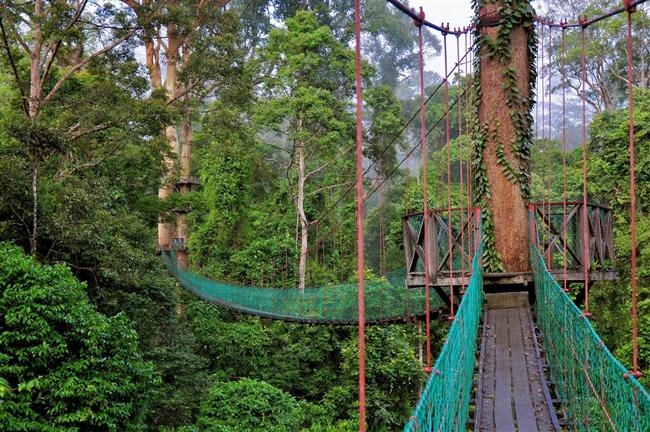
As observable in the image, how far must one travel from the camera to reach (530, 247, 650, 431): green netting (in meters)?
1.73

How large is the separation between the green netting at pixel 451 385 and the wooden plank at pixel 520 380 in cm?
19

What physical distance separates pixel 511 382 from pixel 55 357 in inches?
113

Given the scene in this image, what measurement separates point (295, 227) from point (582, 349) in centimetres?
840

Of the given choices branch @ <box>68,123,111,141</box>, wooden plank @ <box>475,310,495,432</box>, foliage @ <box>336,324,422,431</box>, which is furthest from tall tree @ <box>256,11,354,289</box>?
wooden plank @ <box>475,310,495,432</box>

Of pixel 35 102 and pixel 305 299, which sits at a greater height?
pixel 35 102

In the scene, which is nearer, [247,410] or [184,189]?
[247,410]

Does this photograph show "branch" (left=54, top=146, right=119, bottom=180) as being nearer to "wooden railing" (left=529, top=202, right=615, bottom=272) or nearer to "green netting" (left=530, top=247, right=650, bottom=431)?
"wooden railing" (left=529, top=202, right=615, bottom=272)

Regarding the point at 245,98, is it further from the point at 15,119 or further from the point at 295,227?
the point at 15,119

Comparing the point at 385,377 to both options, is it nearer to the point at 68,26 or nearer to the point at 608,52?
the point at 68,26

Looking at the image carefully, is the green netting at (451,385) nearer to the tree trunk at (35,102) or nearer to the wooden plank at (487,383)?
the wooden plank at (487,383)

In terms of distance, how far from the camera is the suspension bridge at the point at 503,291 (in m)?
1.94

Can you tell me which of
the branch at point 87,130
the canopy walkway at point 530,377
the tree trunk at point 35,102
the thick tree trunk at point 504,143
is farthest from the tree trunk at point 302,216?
the canopy walkway at point 530,377

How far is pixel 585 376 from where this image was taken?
6.97ft

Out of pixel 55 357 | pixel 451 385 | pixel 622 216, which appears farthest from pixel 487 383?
pixel 622 216
